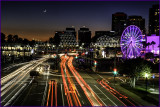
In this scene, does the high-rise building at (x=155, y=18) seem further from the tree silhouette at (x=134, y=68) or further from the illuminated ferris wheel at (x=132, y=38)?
the tree silhouette at (x=134, y=68)

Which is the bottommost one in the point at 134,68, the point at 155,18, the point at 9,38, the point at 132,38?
the point at 134,68

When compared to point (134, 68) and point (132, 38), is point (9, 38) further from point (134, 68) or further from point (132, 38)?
point (134, 68)

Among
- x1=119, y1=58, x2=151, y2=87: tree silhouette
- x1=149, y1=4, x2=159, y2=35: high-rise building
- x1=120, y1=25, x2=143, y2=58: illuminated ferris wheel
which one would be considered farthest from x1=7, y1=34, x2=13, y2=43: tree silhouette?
x1=119, y1=58, x2=151, y2=87: tree silhouette

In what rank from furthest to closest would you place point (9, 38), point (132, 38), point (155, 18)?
point (9, 38), point (155, 18), point (132, 38)

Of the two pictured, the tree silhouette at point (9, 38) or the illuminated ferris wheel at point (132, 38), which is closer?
the illuminated ferris wheel at point (132, 38)

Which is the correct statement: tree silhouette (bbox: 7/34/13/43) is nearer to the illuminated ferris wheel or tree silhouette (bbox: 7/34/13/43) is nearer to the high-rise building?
the high-rise building

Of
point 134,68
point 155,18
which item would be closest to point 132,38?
point 134,68

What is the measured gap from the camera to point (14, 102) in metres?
23.3

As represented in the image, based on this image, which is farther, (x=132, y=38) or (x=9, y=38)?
(x=9, y=38)

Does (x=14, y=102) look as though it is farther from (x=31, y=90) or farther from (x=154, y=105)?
(x=154, y=105)

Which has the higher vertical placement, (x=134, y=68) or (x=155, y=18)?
(x=155, y=18)

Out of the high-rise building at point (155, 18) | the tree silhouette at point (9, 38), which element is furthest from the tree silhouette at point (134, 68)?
the tree silhouette at point (9, 38)

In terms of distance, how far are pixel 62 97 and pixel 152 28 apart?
622ft

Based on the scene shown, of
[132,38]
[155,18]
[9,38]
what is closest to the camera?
[132,38]
